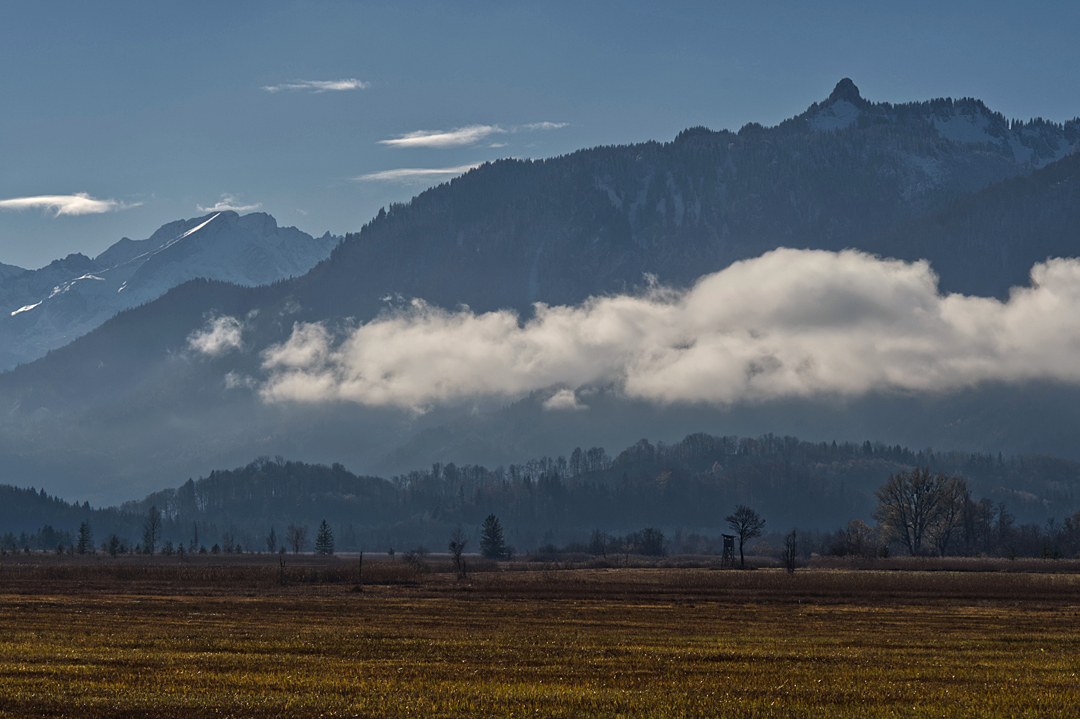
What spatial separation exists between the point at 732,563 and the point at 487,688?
156222mm

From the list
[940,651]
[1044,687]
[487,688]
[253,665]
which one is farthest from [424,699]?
[940,651]

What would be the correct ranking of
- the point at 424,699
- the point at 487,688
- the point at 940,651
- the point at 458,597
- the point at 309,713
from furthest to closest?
the point at 458,597
the point at 940,651
the point at 487,688
the point at 424,699
the point at 309,713

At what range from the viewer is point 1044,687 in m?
39.5

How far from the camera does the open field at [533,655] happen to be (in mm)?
34844

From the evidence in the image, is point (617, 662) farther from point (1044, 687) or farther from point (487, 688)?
point (1044, 687)

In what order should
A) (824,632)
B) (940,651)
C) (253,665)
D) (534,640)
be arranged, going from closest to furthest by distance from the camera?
(253,665) → (940,651) → (534,640) → (824,632)

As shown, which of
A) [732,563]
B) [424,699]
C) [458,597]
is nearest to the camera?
[424,699]

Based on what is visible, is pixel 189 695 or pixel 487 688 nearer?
pixel 189 695

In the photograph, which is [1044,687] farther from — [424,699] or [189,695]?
[189,695]

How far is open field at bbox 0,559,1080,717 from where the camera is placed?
1372 inches

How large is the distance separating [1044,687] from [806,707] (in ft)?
36.4

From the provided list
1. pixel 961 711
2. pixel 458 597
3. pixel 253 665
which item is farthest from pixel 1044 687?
pixel 458 597

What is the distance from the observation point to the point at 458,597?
96.3 meters

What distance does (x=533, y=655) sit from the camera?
159 feet
